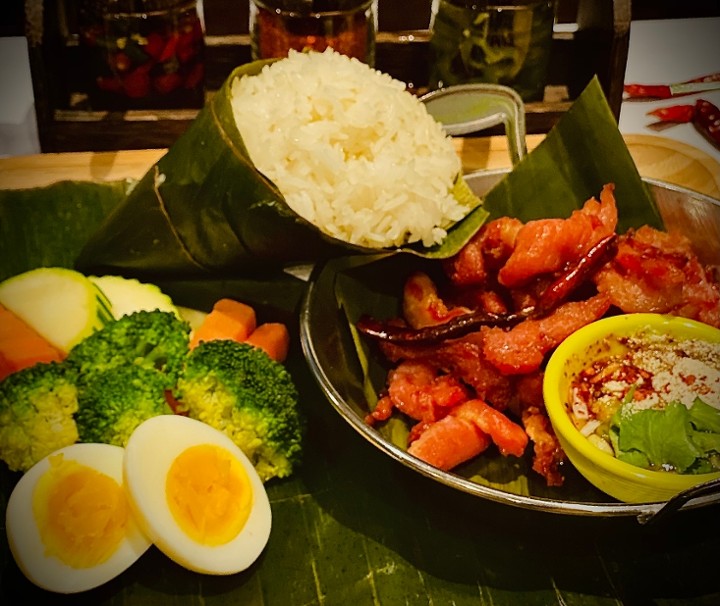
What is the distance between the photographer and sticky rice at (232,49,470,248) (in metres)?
2.10

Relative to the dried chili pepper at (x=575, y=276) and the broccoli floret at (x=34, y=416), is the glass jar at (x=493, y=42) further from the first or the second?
the broccoli floret at (x=34, y=416)

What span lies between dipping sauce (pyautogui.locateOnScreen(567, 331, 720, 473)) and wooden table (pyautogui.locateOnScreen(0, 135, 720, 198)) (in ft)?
4.13

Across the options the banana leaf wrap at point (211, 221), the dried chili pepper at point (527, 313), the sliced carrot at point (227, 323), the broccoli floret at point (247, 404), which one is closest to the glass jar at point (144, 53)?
the banana leaf wrap at point (211, 221)

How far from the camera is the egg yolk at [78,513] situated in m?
1.68

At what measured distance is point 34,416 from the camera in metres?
1.90

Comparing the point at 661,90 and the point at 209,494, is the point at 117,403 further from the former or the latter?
the point at 661,90

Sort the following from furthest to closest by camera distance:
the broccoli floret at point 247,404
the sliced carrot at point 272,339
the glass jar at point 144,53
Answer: the glass jar at point 144,53 < the sliced carrot at point 272,339 < the broccoli floret at point 247,404

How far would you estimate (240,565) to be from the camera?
173cm

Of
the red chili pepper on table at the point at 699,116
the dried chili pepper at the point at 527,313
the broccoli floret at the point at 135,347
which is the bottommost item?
the broccoli floret at the point at 135,347

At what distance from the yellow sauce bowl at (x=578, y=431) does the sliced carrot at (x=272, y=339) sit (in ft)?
2.71

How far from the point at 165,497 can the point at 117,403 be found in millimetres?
340

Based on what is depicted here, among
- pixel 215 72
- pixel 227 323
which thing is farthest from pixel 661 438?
pixel 215 72

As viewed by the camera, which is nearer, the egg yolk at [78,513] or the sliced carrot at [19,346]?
the egg yolk at [78,513]

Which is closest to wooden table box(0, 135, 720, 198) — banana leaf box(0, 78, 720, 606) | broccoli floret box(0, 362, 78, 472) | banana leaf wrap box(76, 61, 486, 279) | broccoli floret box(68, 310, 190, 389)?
banana leaf wrap box(76, 61, 486, 279)
